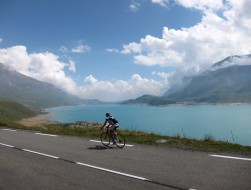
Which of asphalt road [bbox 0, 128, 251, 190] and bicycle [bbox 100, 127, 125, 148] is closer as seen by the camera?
asphalt road [bbox 0, 128, 251, 190]

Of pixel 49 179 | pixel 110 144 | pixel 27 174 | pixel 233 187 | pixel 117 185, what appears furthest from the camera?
pixel 110 144

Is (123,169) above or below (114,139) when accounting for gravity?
below

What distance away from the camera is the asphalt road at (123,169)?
10.4 meters

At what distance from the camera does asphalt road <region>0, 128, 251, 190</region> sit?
10.4 meters

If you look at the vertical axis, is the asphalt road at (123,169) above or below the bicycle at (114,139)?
below

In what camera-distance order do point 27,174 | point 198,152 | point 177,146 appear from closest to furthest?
point 27,174 < point 198,152 < point 177,146

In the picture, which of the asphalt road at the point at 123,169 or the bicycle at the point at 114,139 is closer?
the asphalt road at the point at 123,169

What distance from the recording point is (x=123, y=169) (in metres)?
12.7

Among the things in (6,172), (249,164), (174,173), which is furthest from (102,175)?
(249,164)

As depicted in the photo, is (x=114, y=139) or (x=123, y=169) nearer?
(x=123, y=169)

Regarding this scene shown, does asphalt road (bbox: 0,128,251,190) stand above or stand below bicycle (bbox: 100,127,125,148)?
below

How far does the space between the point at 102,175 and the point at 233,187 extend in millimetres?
4951

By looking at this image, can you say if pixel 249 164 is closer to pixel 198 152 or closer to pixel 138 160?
pixel 198 152

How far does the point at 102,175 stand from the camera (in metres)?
11.9
